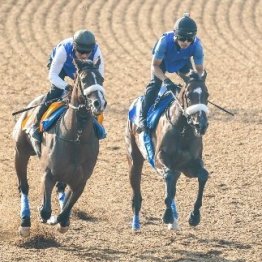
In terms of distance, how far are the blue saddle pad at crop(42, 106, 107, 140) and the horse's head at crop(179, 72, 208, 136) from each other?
112cm

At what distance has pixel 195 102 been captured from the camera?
10562mm

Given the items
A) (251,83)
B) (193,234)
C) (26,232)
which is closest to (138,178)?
(193,234)

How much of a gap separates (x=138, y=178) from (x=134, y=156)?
339mm

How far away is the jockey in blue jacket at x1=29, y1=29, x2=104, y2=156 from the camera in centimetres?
1054

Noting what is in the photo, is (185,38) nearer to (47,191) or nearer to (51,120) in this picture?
(51,120)

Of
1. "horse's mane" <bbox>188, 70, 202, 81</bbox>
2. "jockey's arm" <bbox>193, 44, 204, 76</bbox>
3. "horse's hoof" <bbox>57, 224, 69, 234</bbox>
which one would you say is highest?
"jockey's arm" <bbox>193, 44, 204, 76</bbox>

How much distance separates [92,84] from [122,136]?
729cm

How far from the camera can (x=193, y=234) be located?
39.7 ft

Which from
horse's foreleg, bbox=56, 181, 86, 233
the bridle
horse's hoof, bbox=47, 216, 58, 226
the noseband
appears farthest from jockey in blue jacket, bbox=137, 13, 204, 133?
horse's hoof, bbox=47, 216, 58, 226

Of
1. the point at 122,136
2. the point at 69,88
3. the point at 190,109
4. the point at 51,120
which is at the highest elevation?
the point at 69,88

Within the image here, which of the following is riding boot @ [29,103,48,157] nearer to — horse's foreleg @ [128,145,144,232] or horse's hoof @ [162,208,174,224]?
horse's foreleg @ [128,145,144,232]

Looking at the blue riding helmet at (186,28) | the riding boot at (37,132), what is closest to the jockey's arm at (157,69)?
the blue riding helmet at (186,28)

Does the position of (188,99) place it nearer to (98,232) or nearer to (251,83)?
(98,232)

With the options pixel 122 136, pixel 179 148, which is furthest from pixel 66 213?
pixel 122 136
